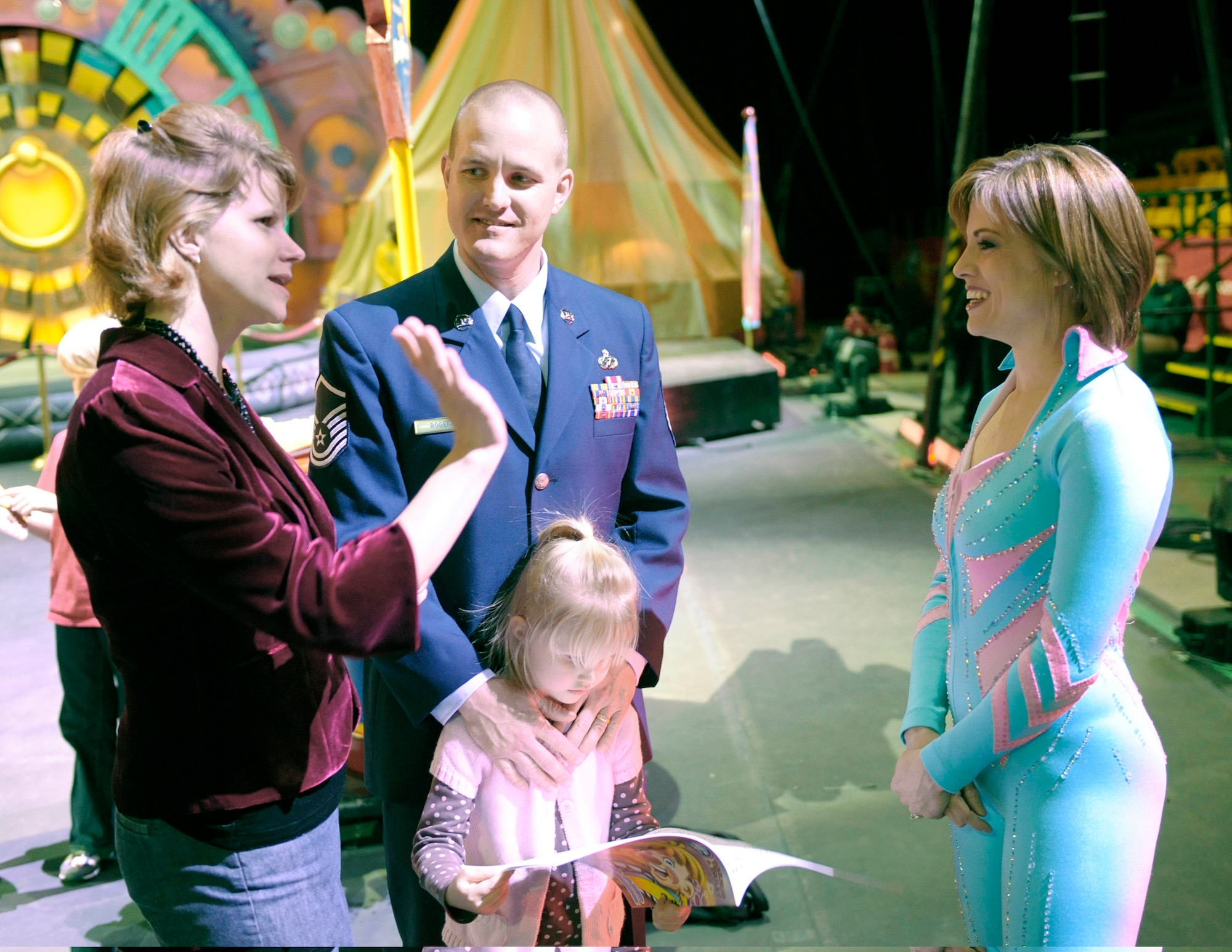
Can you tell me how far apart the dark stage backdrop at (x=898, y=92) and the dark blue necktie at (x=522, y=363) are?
621 cm

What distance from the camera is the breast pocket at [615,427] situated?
4.93ft

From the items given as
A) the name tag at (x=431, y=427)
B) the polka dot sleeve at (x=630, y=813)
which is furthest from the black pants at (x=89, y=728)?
the polka dot sleeve at (x=630, y=813)

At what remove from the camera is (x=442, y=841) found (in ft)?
4.25

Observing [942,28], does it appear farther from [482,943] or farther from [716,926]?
[482,943]

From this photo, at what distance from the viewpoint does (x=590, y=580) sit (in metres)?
1.36

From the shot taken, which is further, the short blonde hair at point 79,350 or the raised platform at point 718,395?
the raised platform at point 718,395

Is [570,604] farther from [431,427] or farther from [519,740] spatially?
[431,427]

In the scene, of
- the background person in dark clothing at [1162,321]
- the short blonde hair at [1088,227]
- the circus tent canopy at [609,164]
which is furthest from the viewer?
the circus tent canopy at [609,164]

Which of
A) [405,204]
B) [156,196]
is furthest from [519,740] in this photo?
[405,204]

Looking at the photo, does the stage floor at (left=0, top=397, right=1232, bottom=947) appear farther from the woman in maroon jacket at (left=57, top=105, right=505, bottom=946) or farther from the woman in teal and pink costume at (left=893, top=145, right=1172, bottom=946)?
the woman in maroon jacket at (left=57, top=105, right=505, bottom=946)

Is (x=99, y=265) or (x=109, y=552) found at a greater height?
(x=99, y=265)

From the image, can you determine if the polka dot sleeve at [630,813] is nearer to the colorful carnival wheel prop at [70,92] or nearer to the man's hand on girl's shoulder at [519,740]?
the man's hand on girl's shoulder at [519,740]

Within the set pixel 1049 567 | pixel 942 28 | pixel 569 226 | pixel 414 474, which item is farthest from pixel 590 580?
pixel 942 28

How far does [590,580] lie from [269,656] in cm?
44
